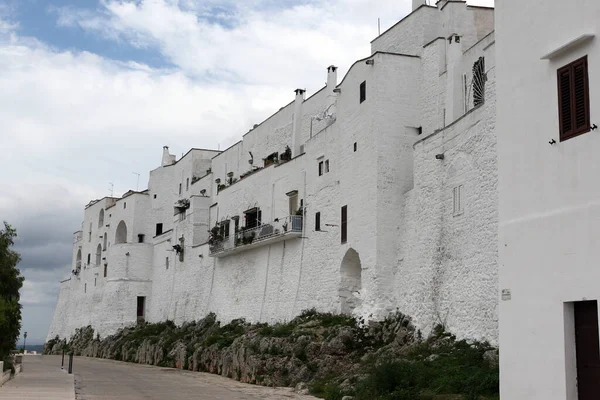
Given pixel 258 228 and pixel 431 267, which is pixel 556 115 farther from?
pixel 258 228

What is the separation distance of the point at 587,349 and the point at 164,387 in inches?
663

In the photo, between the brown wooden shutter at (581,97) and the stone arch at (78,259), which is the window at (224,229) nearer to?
the stone arch at (78,259)

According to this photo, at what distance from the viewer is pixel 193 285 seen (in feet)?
140

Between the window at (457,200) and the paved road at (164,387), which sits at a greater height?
the window at (457,200)

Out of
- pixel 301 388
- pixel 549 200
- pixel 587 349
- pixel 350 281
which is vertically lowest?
pixel 301 388

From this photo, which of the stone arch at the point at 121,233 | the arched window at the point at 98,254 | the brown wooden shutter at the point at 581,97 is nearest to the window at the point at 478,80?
the brown wooden shutter at the point at 581,97

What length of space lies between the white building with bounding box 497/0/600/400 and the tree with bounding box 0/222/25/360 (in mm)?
15557

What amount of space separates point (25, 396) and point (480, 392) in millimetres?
10966

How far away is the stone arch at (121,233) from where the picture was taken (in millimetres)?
56062

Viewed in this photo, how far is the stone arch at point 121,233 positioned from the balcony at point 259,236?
18918 mm

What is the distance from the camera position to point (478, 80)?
22.1 metres

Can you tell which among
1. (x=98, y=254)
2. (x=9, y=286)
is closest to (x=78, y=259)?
(x=98, y=254)

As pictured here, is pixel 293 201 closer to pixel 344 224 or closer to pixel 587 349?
pixel 344 224

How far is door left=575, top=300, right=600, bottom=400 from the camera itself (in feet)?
30.3
